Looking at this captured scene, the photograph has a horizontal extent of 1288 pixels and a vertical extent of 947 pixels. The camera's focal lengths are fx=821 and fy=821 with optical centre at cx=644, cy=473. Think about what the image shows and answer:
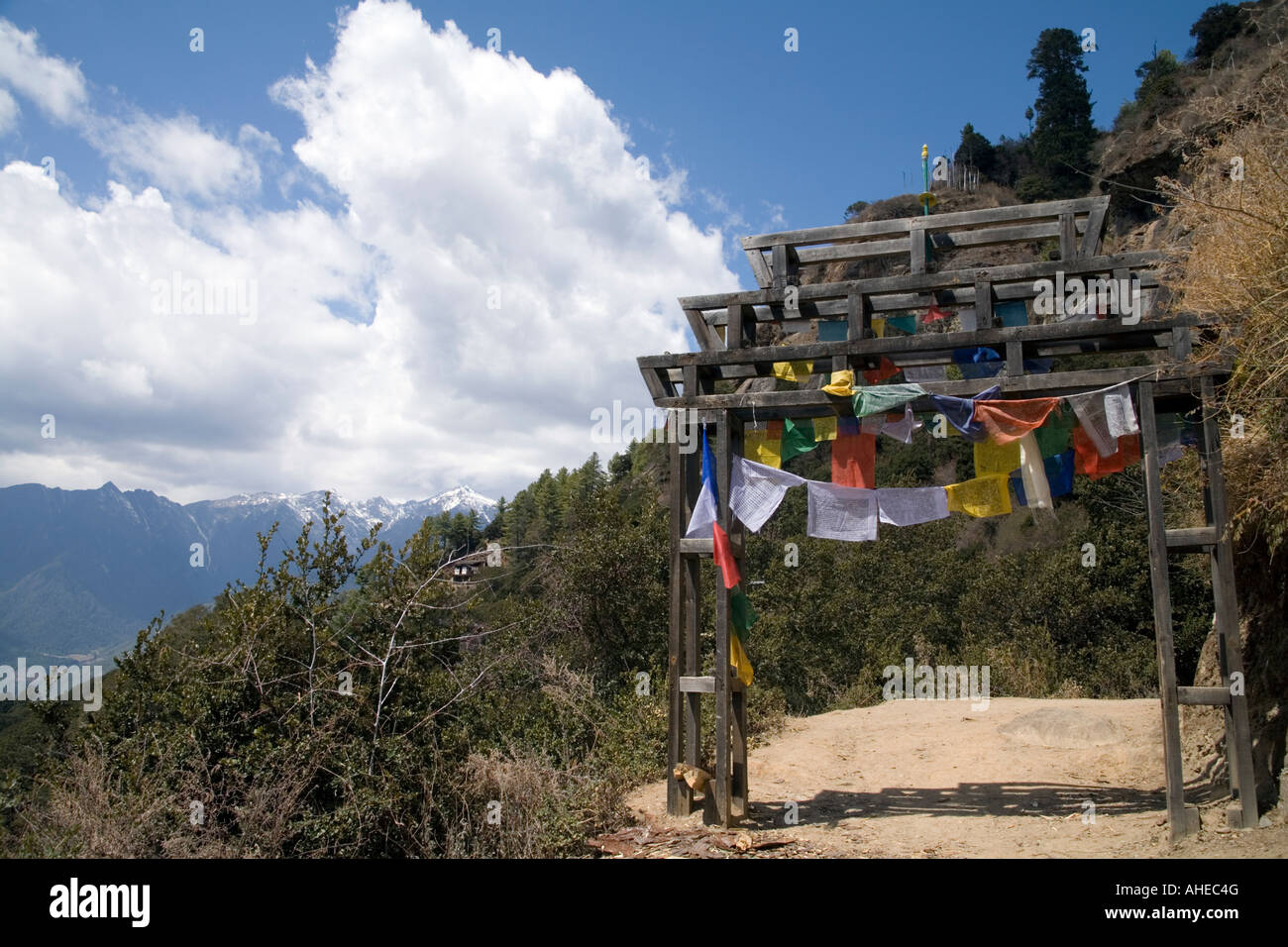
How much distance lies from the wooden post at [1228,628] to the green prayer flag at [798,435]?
10.1ft

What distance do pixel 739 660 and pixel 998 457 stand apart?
115 inches

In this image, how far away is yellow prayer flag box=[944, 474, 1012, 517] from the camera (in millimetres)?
7301

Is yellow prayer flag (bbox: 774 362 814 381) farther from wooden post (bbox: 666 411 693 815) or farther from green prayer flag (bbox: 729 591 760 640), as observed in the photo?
green prayer flag (bbox: 729 591 760 640)

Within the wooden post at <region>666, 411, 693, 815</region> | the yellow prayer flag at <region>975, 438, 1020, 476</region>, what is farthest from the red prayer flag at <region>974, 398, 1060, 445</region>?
the wooden post at <region>666, 411, 693, 815</region>

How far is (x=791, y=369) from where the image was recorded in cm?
754

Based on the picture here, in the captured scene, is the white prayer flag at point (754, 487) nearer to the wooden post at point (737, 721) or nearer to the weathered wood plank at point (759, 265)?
the wooden post at point (737, 721)

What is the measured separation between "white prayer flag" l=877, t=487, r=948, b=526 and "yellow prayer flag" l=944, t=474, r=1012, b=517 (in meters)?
0.13

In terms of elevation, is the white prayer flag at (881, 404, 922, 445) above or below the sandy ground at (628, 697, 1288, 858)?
above

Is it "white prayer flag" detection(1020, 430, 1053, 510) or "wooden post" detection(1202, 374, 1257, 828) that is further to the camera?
"white prayer flag" detection(1020, 430, 1053, 510)

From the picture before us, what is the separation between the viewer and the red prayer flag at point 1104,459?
23.9 ft

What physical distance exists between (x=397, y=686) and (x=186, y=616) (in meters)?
31.8

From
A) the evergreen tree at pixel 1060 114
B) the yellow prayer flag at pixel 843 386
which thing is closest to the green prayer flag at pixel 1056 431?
the yellow prayer flag at pixel 843 386
